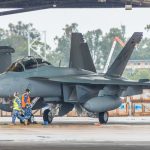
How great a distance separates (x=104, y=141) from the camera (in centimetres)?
1858

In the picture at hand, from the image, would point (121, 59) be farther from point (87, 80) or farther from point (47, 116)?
point (47, 116)

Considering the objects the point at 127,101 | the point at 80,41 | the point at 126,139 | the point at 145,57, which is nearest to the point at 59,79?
the point at 80,41

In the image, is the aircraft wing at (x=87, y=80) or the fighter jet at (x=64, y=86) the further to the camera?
the aircraft wing at (x=87, y=80)

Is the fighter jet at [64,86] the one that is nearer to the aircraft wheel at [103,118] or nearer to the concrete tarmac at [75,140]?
the aircraft wheel at [103,118]

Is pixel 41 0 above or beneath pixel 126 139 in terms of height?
above

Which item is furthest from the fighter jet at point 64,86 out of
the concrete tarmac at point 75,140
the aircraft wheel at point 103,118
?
the concrete tarmac at point 75,140

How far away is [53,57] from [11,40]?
41.8 feet

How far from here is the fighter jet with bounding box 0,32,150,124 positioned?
27.5 meters

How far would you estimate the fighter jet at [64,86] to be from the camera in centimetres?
2747

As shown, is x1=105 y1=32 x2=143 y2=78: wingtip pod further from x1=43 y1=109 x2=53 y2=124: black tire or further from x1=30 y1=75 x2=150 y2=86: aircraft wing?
x1=43 y1=109 x2=53 y2=124: black tire

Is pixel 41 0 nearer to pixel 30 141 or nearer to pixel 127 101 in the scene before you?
pixel 127 101

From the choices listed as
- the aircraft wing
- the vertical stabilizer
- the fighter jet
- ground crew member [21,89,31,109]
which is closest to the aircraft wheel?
the fighter jet

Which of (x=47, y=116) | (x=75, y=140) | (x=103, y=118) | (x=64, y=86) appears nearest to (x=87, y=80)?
(x=64, y=86)

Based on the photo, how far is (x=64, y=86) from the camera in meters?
28.5
